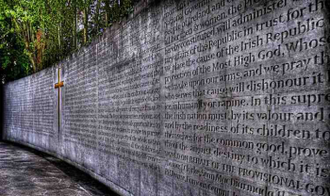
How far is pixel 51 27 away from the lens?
41.3 ft

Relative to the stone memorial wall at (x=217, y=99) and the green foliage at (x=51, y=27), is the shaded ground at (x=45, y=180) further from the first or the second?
the green foliage at (x=51, y=27)

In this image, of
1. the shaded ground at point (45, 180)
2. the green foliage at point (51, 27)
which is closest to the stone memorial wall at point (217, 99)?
the shaded ground at point (45, 180)

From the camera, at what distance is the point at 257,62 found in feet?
9.93

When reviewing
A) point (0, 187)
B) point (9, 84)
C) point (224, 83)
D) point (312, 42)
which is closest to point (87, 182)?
point (0, 187)

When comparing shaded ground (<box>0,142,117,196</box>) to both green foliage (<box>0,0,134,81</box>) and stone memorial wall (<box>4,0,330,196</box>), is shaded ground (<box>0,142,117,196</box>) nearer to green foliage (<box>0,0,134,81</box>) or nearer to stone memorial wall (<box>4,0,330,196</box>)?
stone memorial wall (<box>4,0,330,196</box>)

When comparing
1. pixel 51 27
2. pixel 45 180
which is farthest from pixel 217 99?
pixel 51 27

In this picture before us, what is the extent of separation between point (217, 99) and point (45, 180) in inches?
209

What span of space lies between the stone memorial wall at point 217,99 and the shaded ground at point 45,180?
0.48 metres

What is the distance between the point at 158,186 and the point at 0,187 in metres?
3.66

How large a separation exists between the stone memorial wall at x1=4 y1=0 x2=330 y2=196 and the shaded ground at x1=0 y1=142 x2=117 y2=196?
1.56 feet

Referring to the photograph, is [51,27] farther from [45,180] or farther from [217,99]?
[217,99]

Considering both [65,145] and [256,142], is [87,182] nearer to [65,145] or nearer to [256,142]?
[65,145]

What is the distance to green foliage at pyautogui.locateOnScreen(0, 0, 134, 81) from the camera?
29.0 feet

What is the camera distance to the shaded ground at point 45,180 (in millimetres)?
6348
